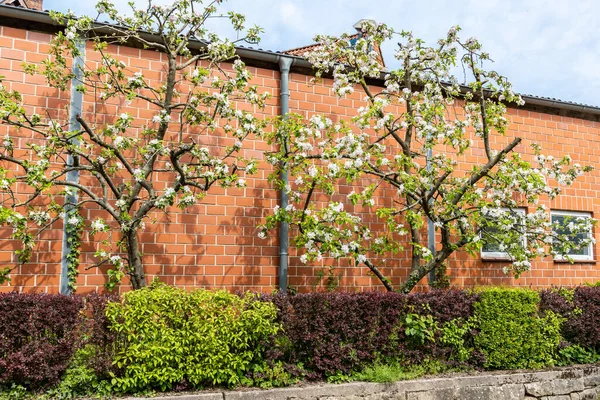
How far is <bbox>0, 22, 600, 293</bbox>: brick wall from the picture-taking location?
659 cm

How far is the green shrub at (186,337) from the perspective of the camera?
532 cm

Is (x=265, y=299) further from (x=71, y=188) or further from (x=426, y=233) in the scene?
(x=426, y=233)

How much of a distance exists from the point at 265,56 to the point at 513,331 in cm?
512

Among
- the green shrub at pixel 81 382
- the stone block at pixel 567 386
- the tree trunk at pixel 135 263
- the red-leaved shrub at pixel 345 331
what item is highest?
the tree trunk at pixel 135 263

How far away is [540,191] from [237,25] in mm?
5006

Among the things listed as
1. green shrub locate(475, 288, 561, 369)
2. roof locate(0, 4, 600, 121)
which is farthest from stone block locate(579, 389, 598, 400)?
roof locate(0, 4, 600, 121)

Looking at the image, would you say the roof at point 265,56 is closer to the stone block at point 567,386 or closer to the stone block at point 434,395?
the stone block at point 434,395

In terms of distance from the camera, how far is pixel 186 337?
5473 millimetres

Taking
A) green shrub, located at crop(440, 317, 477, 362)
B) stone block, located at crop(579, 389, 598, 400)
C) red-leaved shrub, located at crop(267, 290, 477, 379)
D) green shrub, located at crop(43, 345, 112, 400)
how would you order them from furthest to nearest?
1. stone block, located at crop(579, 389, 598, 400)
2. green shrub, located at crop(440, 317, 477, 362)
3. red-leaved shrub, located at crop(267, 290, 477, 379)
4. green shrub, located at crop(43, 345, 112, 400)

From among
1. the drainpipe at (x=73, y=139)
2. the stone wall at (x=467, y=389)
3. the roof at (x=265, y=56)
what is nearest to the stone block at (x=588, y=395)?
the stone wall at (x=467, y=389)

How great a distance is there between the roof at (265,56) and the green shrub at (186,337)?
3631 millimetres

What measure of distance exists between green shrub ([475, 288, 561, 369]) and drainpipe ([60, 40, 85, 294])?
5187mm

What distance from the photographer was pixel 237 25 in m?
6.96

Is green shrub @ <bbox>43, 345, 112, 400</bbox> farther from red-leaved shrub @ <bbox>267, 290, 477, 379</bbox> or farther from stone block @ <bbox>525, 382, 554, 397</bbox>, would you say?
stone block @ <bbox>525, 382, 554, 397</bbox>
